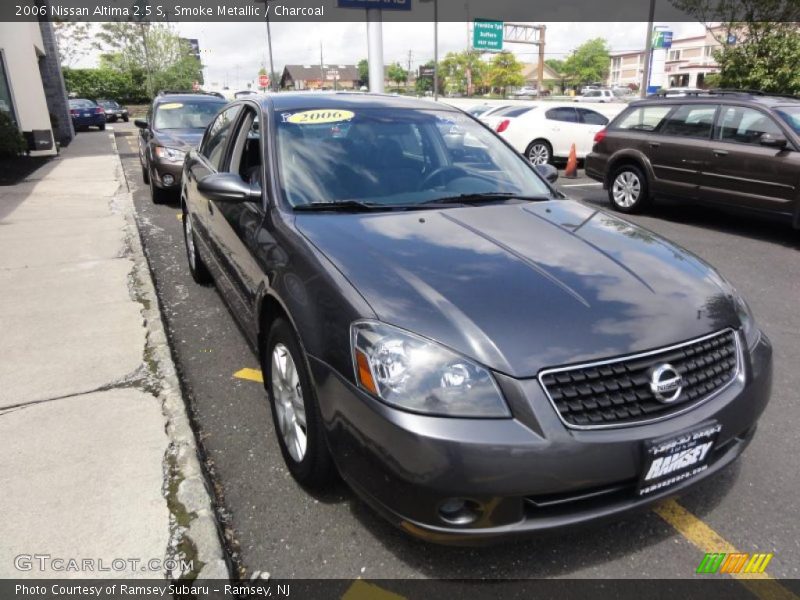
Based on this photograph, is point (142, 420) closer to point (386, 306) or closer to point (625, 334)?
point (386, 306)

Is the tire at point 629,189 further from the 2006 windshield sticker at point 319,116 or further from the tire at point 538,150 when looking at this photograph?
the 2006 windshield sticker at point 319,116

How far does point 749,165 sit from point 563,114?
24.7ft

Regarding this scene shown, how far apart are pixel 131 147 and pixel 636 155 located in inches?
748

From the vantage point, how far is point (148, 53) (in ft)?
162

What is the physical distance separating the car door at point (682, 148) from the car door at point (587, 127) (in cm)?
556

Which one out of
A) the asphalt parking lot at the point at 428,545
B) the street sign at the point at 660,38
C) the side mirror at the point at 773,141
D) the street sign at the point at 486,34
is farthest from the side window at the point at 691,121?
the street sign at the point at 660,38

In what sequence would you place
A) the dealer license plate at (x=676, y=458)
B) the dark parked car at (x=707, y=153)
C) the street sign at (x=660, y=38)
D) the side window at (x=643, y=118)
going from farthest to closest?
the street sign at (x=660, y=38) < the side window at (x=643, y=118) < the dark parked car at (x=707, y=153) < the dealer license plate at (x=676, y=458)

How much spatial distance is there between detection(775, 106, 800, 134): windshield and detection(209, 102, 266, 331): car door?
627cm

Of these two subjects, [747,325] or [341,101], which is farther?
[341,101]

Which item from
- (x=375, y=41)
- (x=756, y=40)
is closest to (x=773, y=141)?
(x=756, y=40)

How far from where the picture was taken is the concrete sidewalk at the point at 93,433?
7.49 ft

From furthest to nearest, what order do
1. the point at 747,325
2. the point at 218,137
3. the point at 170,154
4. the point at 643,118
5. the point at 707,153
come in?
the point at 170,154
the point at 643,118
the point at 707,153
the point at 218,137
the point at 747,325

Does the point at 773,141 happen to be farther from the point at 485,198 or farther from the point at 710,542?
the point at 710,542

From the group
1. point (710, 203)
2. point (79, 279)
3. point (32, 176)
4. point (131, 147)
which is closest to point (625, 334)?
point (79, 279)
